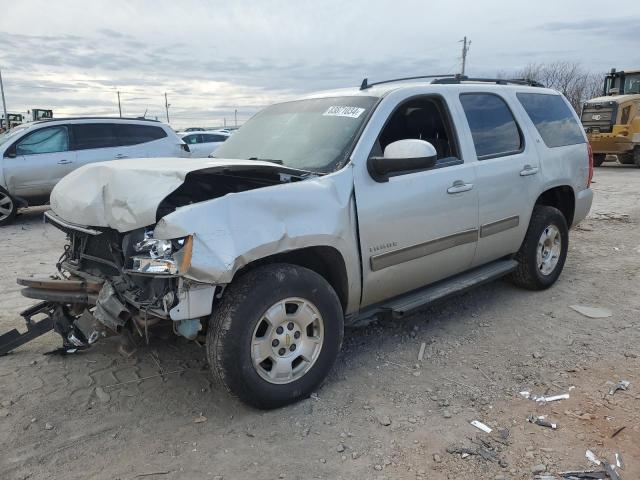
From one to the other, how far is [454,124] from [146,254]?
2586 mm

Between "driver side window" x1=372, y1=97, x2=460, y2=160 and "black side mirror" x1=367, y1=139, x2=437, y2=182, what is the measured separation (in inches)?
19.9

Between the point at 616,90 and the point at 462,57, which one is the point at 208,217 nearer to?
the point at 616,90

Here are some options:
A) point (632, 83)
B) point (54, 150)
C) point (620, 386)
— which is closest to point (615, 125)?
point (632, 83)

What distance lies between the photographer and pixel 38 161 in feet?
31.8

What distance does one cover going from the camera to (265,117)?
4.55m

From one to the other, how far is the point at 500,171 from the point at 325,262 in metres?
1.88

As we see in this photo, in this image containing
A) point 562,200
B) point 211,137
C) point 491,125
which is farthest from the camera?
point 211,137

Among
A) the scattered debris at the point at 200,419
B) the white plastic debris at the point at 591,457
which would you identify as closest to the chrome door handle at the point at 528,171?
the white plastic debris at the point at 591,457

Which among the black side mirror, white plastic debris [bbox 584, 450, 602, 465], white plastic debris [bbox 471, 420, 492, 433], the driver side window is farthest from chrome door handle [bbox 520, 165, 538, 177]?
white plastic debris [bbox 584, 450, 602, 465]

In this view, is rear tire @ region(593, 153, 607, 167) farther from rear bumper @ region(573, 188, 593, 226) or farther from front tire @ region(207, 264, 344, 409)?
front tire @ region(207, 264, 344, 409)

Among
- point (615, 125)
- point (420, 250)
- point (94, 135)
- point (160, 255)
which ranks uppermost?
point (94, 135)

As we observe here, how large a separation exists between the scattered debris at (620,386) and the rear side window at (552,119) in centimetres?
238

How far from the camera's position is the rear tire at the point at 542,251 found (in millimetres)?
4961

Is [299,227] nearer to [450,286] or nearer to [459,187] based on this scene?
[459,187]
